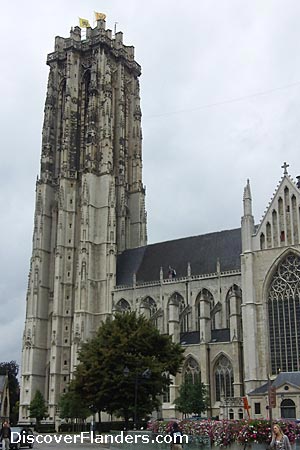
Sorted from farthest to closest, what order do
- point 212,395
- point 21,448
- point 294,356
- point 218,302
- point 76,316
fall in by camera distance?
point 76,316
point 218,302
point 212,395
point 294,356
point 21,448

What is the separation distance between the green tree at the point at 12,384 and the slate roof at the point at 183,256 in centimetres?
2251

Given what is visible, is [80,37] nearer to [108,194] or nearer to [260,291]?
[108,194]

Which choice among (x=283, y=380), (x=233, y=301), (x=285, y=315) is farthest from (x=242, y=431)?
(x=233, y=301)

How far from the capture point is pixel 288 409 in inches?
1889

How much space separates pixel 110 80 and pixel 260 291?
44.3m

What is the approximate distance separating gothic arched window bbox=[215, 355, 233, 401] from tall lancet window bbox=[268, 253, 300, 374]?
770cm

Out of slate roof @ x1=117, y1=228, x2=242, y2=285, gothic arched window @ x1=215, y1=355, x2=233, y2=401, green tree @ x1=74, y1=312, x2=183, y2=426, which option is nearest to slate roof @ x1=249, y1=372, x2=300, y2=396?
gothic arched window @ x1=215, y1=355, x2=233, y2=401

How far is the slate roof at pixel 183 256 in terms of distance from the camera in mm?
71000

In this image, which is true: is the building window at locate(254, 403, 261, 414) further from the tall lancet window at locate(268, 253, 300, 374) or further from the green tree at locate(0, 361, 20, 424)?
the green tree at locate(0, 361, 20, 424)

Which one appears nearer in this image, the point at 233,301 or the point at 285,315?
the point at 285,315

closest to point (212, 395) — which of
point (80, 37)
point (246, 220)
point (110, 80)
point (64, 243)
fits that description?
point (246, 220)

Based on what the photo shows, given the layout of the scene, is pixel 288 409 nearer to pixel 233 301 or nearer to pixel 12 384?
pixel 233 301

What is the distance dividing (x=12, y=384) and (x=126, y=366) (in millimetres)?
60676

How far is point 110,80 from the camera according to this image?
285 feet
